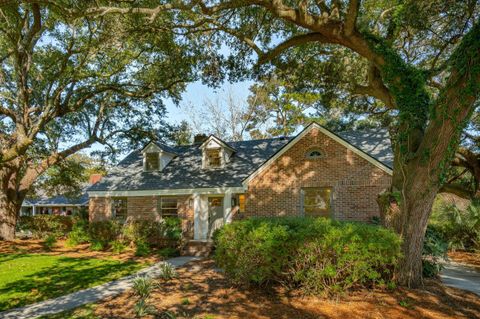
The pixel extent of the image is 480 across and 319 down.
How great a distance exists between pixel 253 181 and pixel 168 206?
577cm

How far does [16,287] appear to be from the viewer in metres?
8.62

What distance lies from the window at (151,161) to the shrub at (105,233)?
4.43 metres

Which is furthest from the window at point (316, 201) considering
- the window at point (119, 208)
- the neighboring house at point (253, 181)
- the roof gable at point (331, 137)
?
the window at point (119, 208)

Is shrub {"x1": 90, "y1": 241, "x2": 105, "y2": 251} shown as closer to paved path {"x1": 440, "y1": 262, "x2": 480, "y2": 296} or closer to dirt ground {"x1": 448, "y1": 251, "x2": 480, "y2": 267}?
paved path {"x1": 440, "y1": 262, "x2": 480, "y2": 296}

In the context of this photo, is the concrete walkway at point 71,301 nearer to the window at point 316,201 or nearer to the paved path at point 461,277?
the window at point 316,201

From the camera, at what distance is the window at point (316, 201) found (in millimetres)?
13812

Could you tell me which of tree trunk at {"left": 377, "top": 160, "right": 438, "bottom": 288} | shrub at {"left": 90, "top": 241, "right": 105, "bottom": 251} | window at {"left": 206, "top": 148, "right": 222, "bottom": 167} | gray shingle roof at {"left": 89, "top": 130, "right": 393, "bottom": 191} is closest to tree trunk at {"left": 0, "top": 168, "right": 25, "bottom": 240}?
gray shingle roof at {"left": 89, "top": 130, "right": 393, "bottom": 191}

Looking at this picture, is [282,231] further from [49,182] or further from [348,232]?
[49,182]

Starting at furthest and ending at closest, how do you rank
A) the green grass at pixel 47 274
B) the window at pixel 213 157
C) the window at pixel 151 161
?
the window at pixel 151 161, the window at pixel 213 157, the green grass at pixel 47 274

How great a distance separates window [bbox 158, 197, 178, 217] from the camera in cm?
1728

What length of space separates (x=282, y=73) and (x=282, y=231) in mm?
7539

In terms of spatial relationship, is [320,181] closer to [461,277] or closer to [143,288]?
[461,277]

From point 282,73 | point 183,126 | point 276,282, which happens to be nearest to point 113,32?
point 282,73

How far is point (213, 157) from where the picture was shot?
18.1m
